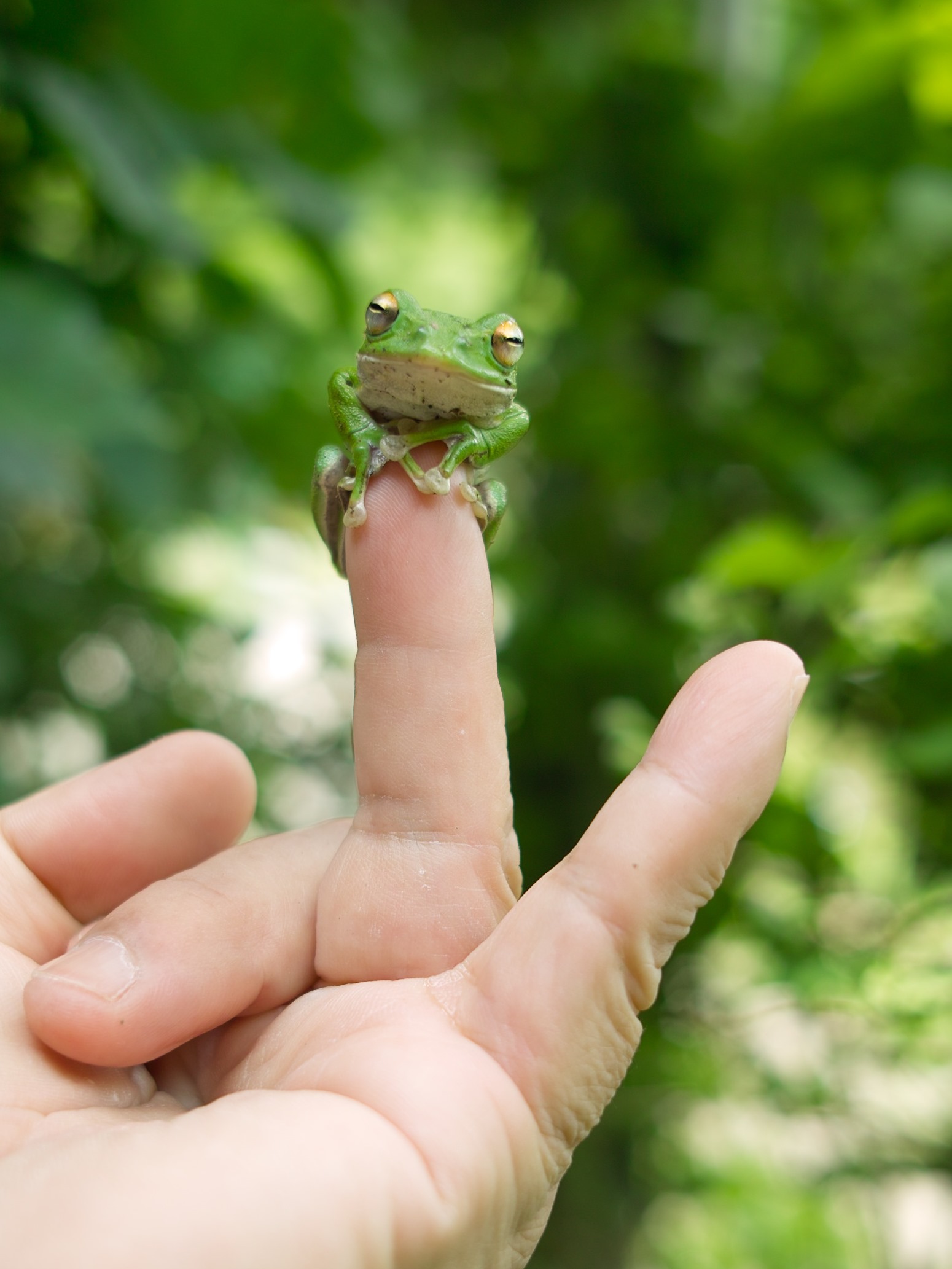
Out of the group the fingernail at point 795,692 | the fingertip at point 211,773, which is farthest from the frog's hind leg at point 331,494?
the fingernail at point 795,692

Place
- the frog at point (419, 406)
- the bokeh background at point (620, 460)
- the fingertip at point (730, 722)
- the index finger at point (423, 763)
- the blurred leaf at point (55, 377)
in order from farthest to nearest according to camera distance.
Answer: the bokeh background at point (620, 460)
the blurred leaf at point (55, 377)
the frog at point (419, 406)
the index finger at point (423, 763)
the fingertip at point (730, 722)

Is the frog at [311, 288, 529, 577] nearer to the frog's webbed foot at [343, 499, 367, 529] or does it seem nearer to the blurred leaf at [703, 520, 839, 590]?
the frog's webbed foot at [343, 499, 367, 529]

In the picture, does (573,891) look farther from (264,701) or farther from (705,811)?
→ (264,701)

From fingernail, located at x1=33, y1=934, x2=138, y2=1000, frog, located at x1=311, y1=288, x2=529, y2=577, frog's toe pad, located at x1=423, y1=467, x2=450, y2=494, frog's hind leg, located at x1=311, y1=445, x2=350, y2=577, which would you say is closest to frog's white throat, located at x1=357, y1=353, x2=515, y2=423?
frog, located at x1=311, y1=288, x2=529, y2=577

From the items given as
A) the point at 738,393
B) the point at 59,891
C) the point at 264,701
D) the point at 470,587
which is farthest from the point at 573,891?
the point at 264,701

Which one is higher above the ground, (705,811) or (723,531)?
(723,531)

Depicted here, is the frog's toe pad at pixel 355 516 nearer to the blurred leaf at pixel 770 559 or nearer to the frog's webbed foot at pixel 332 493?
the frog's webbed foot at pixel 332 493

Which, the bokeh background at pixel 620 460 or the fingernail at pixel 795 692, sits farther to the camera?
the bokeh background at pixel 620 460
